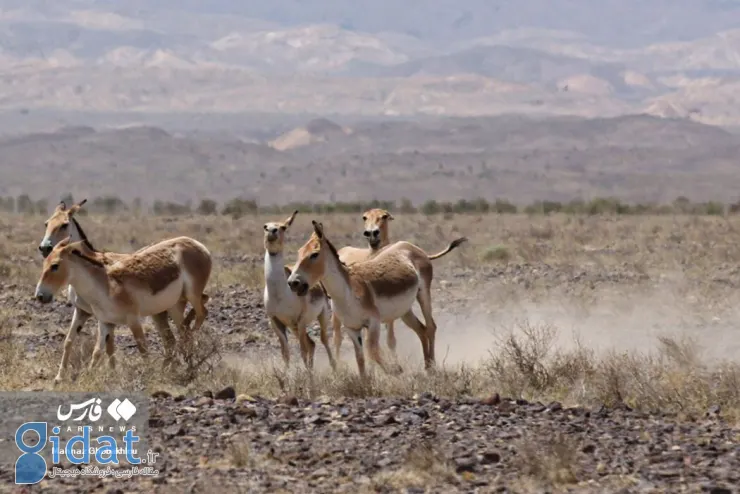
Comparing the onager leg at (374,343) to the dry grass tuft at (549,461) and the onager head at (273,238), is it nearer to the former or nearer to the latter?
the onager head at (273,238)

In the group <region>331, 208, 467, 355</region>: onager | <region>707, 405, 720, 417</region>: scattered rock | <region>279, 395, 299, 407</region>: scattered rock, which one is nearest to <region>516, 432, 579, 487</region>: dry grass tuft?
<region>707, 405, 720, 417</region>: scattered rock

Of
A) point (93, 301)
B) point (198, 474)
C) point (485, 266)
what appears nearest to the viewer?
point (198, 474)

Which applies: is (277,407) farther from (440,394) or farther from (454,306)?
(454,306)

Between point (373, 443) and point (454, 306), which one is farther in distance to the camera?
point (454, 306)

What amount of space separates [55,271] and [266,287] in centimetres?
253

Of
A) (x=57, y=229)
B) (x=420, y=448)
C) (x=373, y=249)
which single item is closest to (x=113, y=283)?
(x=57, y=229)

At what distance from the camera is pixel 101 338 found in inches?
586

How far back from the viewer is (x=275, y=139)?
193 metres

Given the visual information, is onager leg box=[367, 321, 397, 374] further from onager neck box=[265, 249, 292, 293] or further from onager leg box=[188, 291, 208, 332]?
onager leg box=[188, 291, 208, 332]

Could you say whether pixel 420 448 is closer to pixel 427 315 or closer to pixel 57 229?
pixel 427 315

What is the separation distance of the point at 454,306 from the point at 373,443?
12542 mm

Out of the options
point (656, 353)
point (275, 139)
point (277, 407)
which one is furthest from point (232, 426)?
point (275, 139)

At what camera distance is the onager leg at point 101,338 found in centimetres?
1456

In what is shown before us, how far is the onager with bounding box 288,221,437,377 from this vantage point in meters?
14.8
